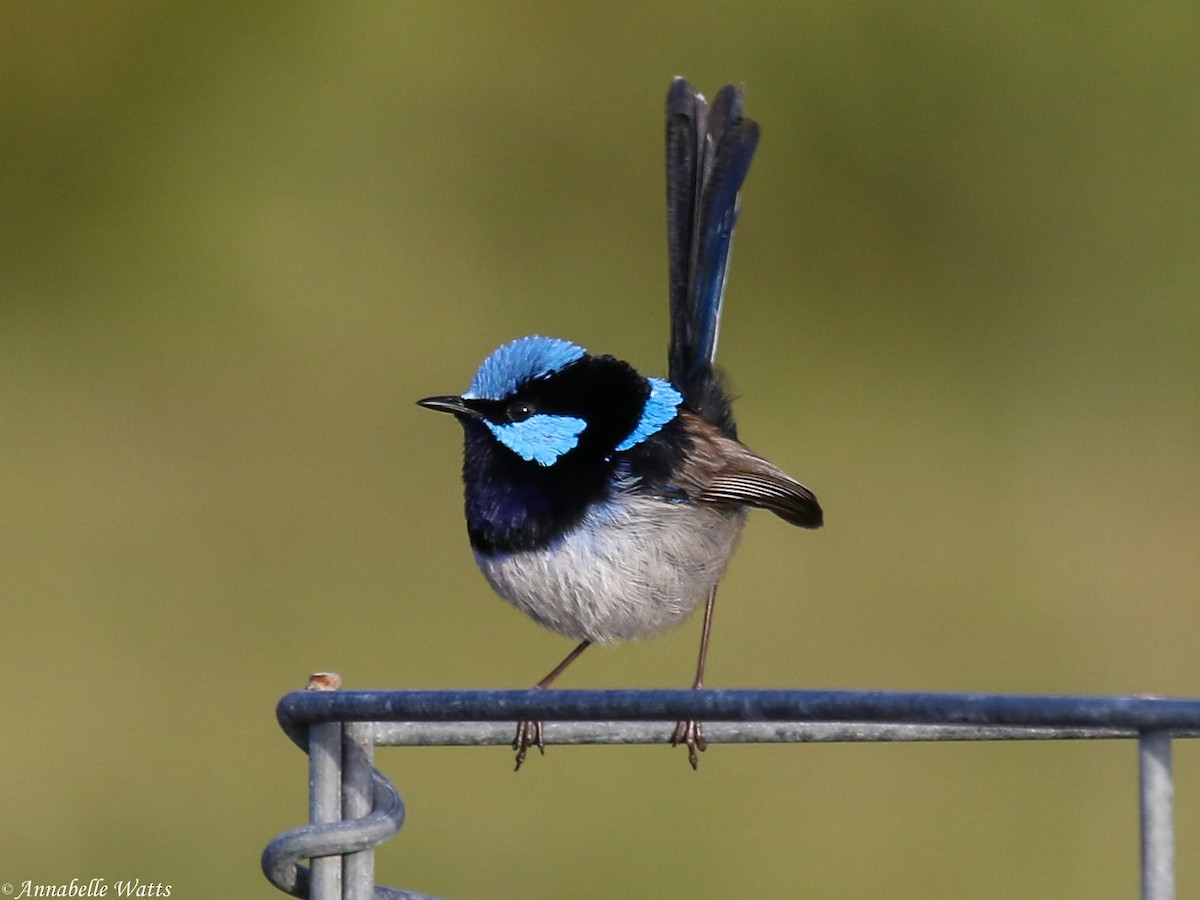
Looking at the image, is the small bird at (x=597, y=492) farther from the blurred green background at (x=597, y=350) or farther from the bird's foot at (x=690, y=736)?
the blurred green background at (x=597, y=350)

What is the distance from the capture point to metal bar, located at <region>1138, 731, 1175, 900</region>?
1005 millimetres

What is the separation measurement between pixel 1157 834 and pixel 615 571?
135cm

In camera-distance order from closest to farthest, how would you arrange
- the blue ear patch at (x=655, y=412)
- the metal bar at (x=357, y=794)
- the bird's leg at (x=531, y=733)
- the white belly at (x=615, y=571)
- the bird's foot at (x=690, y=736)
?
1. the metal bar at (x=357, y=794)
2. the bird's foot at (x=690, y=736)
3. the bird's leg at (x=531, y=733)
4. the white belly at (x=615, y=571)
5. the blue ear patch at (x=655, y=412)

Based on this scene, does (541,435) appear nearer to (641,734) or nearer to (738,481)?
(738,481)

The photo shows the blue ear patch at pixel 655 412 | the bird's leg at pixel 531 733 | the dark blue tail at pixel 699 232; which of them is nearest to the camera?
the bird's leg at pixel 531 733

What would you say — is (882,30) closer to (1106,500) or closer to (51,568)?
(1106,500)

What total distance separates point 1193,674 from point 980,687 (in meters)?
0.41

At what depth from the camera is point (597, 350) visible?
3998mm

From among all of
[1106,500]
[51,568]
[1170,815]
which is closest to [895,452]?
[1106,500]

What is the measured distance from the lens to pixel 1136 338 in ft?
13.4

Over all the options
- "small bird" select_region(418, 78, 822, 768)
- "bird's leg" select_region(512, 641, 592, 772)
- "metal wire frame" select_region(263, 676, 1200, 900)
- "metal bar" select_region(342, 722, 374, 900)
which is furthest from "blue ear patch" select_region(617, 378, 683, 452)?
"metal bar" select_region(342, 722, 374, 900)

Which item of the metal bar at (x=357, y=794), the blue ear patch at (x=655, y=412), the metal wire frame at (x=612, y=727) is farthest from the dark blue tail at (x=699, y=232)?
the metal bar at (x=357, y=794)

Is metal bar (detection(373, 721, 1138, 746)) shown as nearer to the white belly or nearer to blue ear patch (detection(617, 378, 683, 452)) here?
the white belly

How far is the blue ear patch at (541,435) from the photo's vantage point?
2.37 metres
